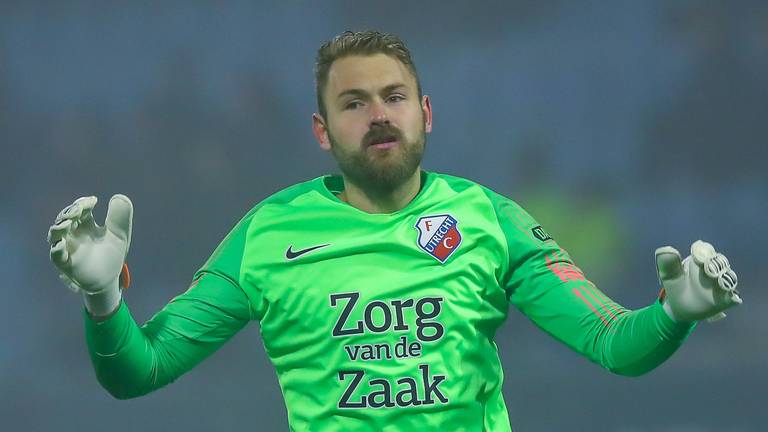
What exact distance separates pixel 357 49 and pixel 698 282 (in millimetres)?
939

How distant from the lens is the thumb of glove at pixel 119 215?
251 centimetres

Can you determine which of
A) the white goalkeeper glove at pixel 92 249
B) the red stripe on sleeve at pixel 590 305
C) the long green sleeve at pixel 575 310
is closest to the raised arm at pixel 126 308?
the white goalkeeper glove at pixel 92 249

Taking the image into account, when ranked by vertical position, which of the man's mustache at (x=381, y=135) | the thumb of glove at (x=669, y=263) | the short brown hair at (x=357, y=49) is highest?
the short brown hair at (x=357, y=49)

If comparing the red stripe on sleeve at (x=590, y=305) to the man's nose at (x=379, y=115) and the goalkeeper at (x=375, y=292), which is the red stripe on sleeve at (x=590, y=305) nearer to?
the goalkeeper at (x=375, y=292)

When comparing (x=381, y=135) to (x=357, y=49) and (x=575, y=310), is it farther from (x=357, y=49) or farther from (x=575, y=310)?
(x=575, y=310)

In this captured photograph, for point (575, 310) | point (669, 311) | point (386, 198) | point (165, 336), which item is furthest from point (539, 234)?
point (165, 336)

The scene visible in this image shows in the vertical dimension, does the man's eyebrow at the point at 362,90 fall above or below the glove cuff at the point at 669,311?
above

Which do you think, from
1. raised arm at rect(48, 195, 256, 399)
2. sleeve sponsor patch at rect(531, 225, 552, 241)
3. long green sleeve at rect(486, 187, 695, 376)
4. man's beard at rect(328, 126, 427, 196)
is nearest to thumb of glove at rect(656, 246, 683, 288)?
long green sleeve at rect(486, 187, 695, 376)

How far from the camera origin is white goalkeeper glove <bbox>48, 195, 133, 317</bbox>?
2.41 meters

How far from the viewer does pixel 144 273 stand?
4383 mm

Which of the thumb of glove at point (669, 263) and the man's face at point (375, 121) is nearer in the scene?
the thumb of glove at point (669, 263)

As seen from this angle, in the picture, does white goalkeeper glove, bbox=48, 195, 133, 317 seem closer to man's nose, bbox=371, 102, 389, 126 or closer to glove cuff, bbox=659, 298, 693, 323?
man's nose, bbox=371, 102, 389, 126

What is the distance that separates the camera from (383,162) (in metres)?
2.78

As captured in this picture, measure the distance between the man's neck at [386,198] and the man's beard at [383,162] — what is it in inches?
0.6
